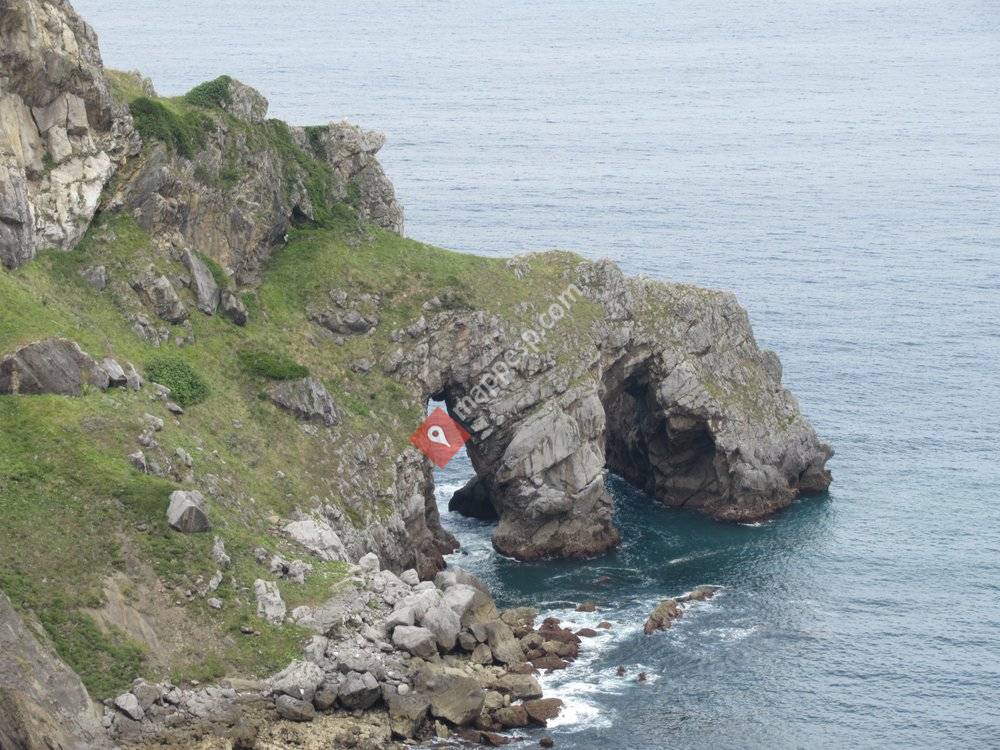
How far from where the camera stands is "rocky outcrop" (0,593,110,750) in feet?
213

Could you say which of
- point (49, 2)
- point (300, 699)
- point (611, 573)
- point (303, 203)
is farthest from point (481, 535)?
point (49, 2)

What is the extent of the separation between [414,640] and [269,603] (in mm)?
7874

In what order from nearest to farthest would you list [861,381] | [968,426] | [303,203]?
1. [303,203]
2. [968,426]
3. [861,381]

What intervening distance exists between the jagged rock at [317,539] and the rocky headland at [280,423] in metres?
0.23

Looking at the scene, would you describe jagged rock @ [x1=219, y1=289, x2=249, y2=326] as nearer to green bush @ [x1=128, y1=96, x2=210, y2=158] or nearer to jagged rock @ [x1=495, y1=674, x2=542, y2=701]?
green bush @ [x1=128, y1=96, x2=210, y2=158]

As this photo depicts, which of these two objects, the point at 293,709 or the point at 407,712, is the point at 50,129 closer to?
the point at 293,709

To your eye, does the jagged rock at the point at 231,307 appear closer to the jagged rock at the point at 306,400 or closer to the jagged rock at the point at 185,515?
the jagged rock at the point at 306,400

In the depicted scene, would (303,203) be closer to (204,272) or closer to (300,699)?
(204,272)

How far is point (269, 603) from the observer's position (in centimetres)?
8062

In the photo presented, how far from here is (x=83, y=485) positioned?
80.9 meters

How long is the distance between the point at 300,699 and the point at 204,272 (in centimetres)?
3639

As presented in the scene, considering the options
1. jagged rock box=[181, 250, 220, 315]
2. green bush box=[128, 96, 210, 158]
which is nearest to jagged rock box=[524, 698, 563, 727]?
jagged rock box=[181, 250, 220, 315]

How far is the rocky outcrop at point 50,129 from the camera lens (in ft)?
306

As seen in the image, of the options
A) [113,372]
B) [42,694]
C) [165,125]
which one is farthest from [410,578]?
[165,125]
